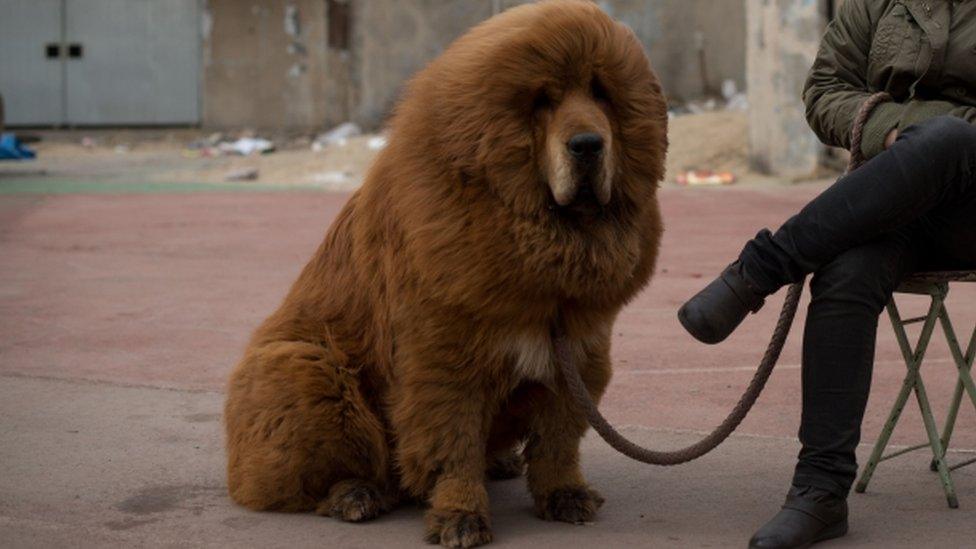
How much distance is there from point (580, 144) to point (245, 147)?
19.9 m

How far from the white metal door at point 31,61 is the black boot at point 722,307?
22.7m

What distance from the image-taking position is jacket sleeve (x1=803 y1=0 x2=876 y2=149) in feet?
14.5

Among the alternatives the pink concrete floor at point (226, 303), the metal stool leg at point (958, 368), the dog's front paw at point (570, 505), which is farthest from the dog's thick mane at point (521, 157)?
the pink concrete floor at point (226, 303)

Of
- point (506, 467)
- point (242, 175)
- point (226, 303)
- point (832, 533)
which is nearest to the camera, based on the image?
point (832, 533)

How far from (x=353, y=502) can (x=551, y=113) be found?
51.4 inches

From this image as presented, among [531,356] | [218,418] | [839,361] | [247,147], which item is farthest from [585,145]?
[247,147]

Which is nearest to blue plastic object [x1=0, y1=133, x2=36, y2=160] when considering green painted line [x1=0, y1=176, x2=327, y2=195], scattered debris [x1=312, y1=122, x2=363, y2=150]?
green painted line [x1=0, y1=176, x2=327, y2=195]

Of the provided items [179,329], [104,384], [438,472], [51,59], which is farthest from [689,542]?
[51,59]

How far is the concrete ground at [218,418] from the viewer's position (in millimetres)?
4145

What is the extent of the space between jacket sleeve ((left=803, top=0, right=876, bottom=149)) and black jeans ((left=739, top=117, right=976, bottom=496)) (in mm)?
522

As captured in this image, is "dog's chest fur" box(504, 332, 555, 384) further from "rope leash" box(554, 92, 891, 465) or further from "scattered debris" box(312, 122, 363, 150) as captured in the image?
"scattered debris" box(312, 122, 363, 150)

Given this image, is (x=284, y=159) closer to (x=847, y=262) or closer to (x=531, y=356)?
(x=531, y=356)

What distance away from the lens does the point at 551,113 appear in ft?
12.5

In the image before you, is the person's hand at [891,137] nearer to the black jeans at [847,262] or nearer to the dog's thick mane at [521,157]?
the black jeans at [847,262]
